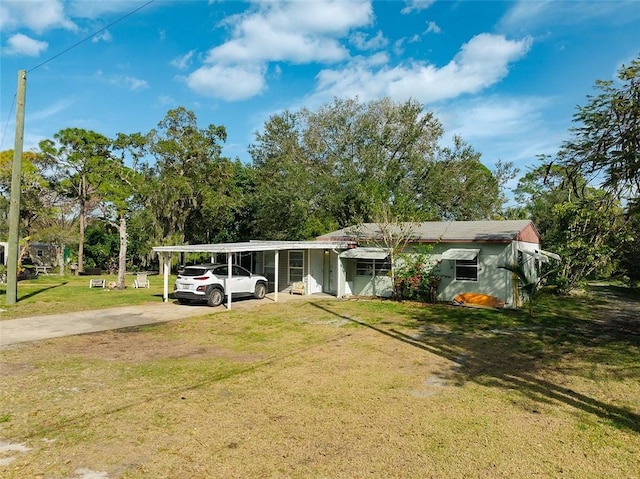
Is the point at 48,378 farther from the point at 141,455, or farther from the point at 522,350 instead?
the point at 522,350

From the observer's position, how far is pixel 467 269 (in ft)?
52.2

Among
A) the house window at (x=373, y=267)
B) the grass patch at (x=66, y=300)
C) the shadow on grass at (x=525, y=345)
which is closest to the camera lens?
the shadow on grass at (x=525, y=345)

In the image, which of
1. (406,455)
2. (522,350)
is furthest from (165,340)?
(522,350)

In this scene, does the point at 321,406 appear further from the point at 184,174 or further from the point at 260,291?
the point at 184,174

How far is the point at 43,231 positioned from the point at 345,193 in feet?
71.0

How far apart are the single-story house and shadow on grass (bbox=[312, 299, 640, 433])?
1.96 meters

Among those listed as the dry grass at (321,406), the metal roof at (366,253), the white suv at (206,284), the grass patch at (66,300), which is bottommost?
the dry grass at (321,406)

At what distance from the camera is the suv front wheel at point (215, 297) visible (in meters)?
14.4

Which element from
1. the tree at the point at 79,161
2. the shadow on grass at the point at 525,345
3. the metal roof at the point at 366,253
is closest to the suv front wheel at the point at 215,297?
the shadow on grass at the point at 525,345

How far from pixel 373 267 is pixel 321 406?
502 inches

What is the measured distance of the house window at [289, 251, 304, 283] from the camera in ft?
63.6

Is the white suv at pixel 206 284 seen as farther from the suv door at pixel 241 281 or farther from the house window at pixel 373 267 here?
the house window at pixel 373 267

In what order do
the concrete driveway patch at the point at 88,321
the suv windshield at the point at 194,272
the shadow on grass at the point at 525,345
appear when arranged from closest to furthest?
the shadow on grass at the point at 525,345
the concrete driveway patch at the point at 88,321
the suv windshield at the point at 194,272

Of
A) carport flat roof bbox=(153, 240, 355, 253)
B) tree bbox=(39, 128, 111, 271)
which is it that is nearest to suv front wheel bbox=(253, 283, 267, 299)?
carport flat roof bbox=(153, 240, 355, 253)
